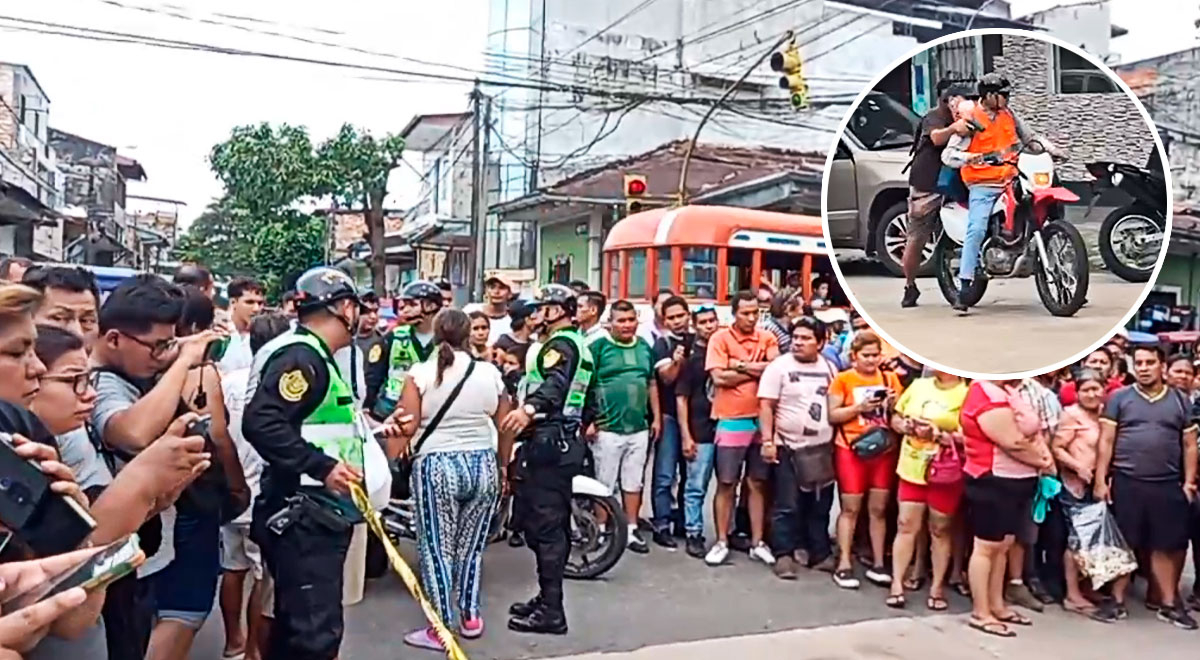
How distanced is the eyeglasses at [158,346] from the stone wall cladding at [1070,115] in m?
2.63

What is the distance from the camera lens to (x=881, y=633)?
5949 mm

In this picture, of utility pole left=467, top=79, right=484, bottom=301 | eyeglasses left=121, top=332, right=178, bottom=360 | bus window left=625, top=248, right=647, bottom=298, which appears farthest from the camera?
utility pole left=467, top=79, right=484, bottom=301

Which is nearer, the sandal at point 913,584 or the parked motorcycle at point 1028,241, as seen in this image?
the parked motorcycle at point 1028,241

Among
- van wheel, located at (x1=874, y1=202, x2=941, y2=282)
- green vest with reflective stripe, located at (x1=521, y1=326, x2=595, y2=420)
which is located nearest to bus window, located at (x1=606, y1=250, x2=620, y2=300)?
green vest with reflective stripe, located at (x1=521, y1=326, x2=595, y2=420)

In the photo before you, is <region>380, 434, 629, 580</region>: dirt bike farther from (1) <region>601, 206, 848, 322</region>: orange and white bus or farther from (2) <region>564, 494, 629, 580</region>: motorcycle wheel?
(1) <region>601, 206, 848, 322</region>: orange and white bus

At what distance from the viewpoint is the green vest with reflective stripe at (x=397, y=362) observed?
7.09 metres

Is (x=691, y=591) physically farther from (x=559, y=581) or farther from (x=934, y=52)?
(x=934, y=52)

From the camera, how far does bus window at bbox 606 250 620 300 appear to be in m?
13.0

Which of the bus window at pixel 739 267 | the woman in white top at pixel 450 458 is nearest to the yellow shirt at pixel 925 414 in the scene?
the bus window at pixel 739 267

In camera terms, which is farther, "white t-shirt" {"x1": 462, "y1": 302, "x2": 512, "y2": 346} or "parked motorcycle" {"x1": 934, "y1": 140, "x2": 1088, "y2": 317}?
"white t-shirt" {"x1": 462, "y1": 302, "x2": 512, "y2": 346}

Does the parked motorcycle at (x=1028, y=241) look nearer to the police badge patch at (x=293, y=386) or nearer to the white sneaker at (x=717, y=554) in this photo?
the police badge patch at (x=293, y=386)

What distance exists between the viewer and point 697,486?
291 inches

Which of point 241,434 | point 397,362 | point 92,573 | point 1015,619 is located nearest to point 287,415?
point 241,434

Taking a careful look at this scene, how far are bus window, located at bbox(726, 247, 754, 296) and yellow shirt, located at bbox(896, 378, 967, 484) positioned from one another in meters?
1.78
